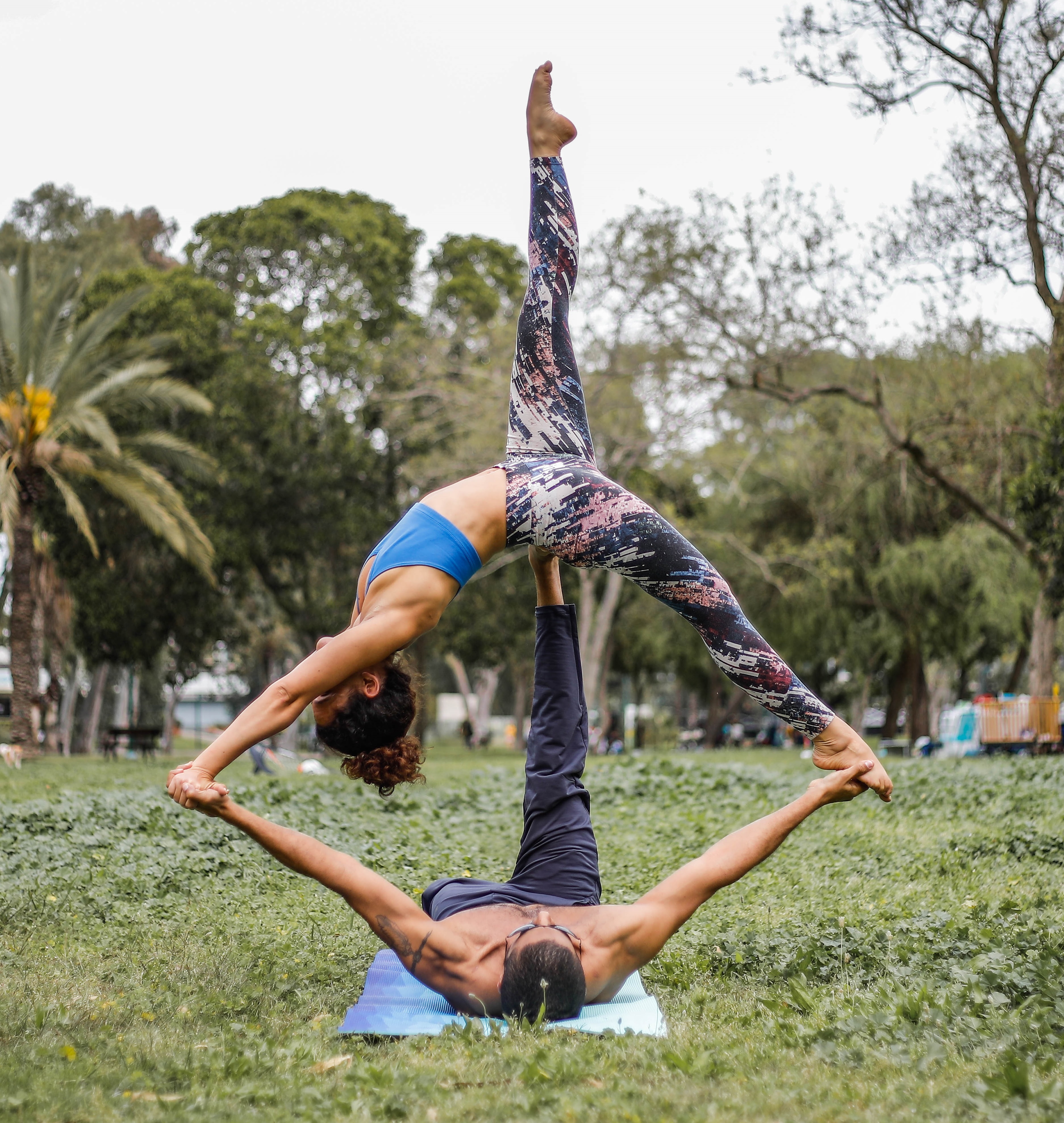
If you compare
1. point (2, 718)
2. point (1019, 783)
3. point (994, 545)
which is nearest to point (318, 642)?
point (1019, 783)

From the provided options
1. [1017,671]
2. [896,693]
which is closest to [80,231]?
[896,693]

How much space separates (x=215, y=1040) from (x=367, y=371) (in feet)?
83.3

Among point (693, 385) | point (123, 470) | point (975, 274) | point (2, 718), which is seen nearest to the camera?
point (975, 274)

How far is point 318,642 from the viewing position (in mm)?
4051

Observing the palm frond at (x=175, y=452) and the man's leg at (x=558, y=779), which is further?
the palm frond at (x=175, y=452)

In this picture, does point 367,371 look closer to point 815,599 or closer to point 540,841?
point 815,599

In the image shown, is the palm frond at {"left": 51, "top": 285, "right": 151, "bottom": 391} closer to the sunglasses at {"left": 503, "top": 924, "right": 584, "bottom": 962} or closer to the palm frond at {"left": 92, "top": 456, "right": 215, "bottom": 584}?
the palm frond at {"left": 92, "top": 456, "right": 215, "bottom": 584}

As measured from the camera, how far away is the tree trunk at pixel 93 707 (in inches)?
1380

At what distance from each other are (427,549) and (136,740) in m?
25.4

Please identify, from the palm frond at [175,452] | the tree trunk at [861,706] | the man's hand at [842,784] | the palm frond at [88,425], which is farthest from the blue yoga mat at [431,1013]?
the tree trunk at [861,706]

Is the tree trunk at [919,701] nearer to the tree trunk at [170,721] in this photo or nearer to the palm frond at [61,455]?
the palm frond at [61,455]

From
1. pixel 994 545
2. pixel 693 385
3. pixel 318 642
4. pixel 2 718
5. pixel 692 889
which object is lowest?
pixel 2 718

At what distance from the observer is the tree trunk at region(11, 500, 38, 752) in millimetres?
19812

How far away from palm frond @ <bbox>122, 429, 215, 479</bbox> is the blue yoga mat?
18.4m
